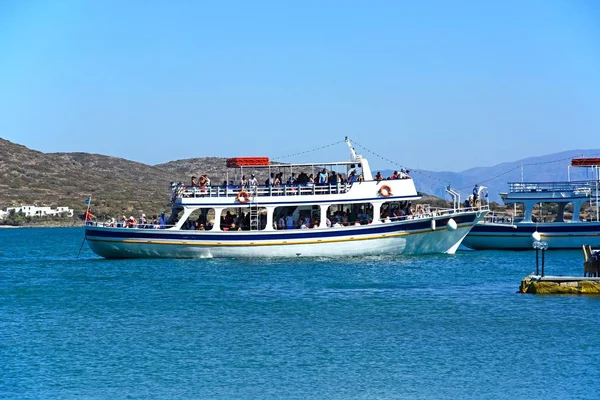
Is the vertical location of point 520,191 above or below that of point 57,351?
above

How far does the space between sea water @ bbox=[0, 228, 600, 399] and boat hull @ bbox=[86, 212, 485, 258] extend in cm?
281

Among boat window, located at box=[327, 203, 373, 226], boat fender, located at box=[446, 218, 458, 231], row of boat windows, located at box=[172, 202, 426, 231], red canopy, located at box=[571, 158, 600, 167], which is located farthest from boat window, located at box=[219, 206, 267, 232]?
red canopy, located at box=[571, 158, 600, 167]

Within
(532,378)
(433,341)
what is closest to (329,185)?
(433,341)

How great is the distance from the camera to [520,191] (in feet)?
206

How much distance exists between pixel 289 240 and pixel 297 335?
21.0m

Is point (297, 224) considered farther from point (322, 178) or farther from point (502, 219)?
point (502, 219)

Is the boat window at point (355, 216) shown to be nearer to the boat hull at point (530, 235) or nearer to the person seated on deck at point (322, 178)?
the person seated on deck at point (322, 178)

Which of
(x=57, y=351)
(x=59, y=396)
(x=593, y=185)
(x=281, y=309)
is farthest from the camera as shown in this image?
(x=593, y=185)

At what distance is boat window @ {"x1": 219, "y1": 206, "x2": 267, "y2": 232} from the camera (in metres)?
52.8

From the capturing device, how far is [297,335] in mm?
31062

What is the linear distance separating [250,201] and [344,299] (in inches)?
589

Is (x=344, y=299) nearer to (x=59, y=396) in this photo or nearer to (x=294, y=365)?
(x=294, y=365)

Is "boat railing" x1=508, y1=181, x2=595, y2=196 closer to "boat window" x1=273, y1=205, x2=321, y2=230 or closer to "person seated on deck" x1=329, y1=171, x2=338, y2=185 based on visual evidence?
"person seated on deck" x1=329, y1=171, x2=338, y2=185

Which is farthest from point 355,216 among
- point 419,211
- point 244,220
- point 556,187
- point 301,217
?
point 556,187
